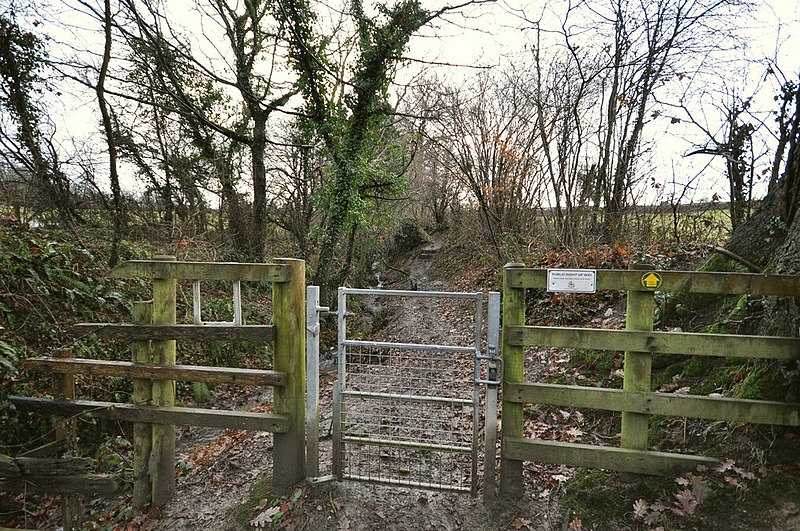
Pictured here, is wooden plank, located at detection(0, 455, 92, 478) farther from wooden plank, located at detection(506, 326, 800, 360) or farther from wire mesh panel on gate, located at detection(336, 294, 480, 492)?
wooden plank, located at detection(506, 326, 800, 360)

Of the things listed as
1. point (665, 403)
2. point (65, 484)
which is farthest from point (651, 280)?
point (65, 484)

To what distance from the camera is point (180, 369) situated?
319 cm

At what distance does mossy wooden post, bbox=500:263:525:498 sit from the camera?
2.98 metres

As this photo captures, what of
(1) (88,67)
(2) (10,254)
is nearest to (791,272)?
(2) (10,254)

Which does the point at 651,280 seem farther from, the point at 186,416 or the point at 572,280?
the point at 186,416

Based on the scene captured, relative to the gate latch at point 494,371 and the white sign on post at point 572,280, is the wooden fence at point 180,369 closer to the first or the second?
the gate latch at point 494,371

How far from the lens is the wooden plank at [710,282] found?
8.77 ft

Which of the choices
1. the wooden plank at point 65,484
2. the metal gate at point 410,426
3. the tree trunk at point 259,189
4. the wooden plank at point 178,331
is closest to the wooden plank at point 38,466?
the wooden plank at point 65,484

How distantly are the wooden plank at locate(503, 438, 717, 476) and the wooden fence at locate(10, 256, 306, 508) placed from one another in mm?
1729

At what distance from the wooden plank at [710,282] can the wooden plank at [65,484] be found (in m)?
3.60

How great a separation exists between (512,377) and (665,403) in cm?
102

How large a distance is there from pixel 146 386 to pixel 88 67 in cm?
814

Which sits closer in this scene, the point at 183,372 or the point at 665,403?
the point at 665,403

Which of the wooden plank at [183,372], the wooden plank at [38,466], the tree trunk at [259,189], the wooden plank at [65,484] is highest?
the tree trunk at [259,189]
